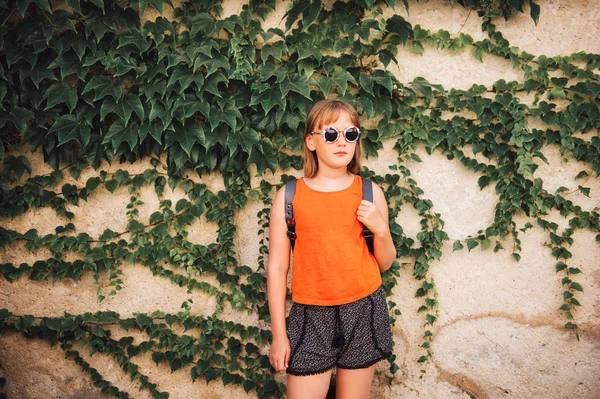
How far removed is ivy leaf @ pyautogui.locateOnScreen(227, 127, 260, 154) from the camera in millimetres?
2436

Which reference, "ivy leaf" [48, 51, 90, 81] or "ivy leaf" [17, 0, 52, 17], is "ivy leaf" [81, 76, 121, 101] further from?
"ivy leaf" [17, 0, 52, 17]

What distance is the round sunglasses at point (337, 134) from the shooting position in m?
1.79

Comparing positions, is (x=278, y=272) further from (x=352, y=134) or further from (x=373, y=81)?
(x=373, y=81)

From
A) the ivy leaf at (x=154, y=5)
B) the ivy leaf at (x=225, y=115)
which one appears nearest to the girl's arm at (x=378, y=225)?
the ivy leaf at (x=225, y=115)

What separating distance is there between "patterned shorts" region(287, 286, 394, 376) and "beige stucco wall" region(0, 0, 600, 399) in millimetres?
821

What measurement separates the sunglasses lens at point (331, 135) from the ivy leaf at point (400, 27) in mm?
983

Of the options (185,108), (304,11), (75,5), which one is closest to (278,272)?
(185,108)

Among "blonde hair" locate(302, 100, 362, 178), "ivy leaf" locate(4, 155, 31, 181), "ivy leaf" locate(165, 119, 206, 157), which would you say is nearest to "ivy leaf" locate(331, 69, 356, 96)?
"blonde hair" locate(302, 100, 362, 178)

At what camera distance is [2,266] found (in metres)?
2.72

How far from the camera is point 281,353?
1.86 meters

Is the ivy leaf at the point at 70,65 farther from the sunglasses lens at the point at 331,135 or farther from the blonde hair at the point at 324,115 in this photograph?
the sunglasses lens at the point at 331,135

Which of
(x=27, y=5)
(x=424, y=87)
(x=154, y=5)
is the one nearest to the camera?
(x=27, y=5)

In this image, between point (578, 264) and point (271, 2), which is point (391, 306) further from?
point (271, 2)

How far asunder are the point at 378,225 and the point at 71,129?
192 centimetres
